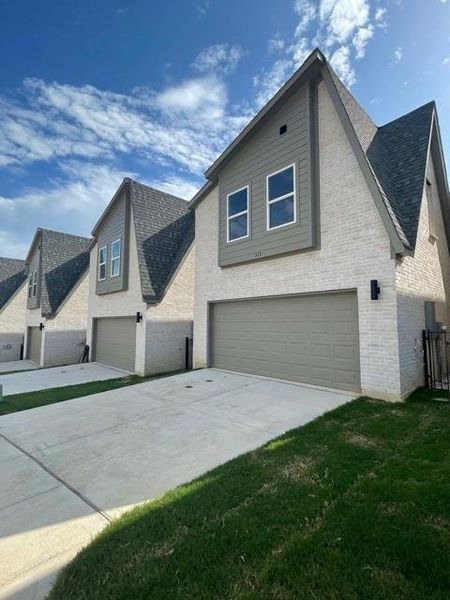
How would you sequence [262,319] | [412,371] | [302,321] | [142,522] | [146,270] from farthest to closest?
1. [146,270]
2. [262,319]
3. [302,321]
4. [412,371]
5. [142,522]

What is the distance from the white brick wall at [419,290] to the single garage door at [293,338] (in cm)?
99

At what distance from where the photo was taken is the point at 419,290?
8109mm

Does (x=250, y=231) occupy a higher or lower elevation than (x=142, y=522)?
higher

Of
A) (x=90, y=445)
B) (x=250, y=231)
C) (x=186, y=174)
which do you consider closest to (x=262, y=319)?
(x=250, y=231)

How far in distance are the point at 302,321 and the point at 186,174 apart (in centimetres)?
936

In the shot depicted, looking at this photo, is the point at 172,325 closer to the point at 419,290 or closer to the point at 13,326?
the point at 419,290

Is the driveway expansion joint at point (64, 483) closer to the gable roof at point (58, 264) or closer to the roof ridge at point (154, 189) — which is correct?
the roof ridge at point (154, 189)

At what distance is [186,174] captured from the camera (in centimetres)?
1426

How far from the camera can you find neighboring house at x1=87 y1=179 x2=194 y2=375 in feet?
42.2

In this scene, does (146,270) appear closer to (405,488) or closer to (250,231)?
(250,231)

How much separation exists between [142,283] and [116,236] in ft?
13.3

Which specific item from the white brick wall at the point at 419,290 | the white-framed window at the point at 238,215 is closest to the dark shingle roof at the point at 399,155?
the white brick wall at the point at 419,290

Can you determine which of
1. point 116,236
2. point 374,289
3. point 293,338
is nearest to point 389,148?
point 374,289

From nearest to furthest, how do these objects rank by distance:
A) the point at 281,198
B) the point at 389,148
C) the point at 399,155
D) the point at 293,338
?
the point at 293,338 → the point at 399,155 → the point at 281,198 → the point at 389,148
